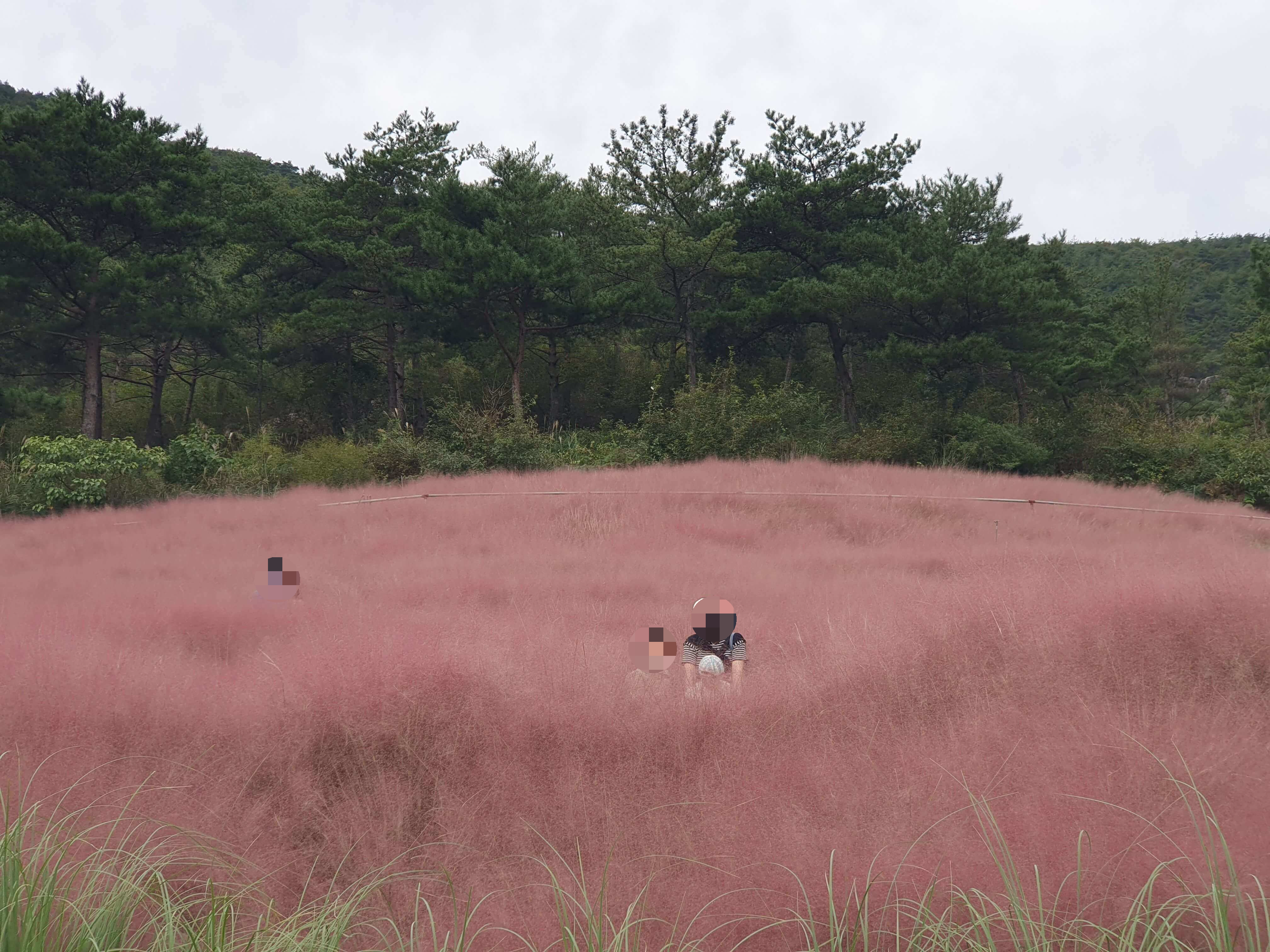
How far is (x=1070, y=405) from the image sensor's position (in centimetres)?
2797

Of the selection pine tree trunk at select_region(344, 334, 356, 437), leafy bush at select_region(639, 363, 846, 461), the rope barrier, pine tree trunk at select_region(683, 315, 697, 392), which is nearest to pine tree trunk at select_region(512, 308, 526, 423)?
leafy bush at select_region(639, 363, 846, 461)

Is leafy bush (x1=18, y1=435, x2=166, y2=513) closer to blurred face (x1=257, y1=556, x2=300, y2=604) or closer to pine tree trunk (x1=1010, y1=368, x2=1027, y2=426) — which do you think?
blurred face (x1=257, y1=556, x2=300, y2=604)

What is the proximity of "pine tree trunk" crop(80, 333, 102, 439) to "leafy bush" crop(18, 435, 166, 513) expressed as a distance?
736 centimetres

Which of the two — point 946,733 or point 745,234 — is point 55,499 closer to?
point 946,733

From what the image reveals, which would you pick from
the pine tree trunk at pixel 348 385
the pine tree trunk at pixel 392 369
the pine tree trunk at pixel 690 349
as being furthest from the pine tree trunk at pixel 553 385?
the pine tree trunk at pixel 348 385

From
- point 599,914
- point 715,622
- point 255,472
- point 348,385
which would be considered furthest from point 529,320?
point 599,914

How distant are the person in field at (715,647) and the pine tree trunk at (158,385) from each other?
2716 cm

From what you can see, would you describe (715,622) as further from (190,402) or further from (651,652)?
(190,402)

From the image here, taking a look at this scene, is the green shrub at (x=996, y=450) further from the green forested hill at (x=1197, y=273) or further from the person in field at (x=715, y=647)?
the green forested hill at (x=1197, y=273)

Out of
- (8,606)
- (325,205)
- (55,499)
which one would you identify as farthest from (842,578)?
(325,205)

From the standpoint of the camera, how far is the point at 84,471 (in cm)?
1534

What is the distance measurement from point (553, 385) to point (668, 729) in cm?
2749

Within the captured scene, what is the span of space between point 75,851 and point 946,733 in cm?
453

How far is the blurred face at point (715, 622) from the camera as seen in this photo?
5637 mm
